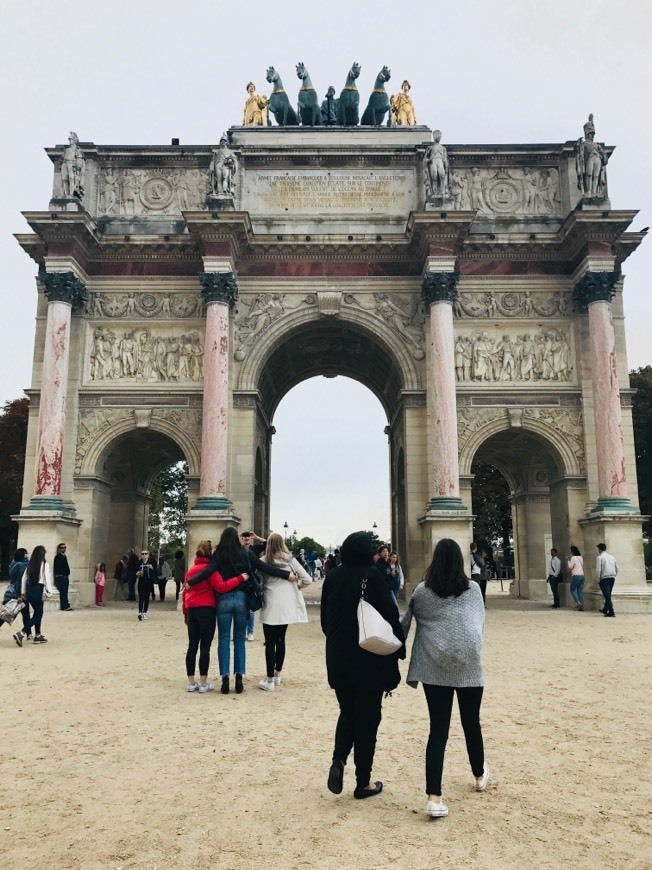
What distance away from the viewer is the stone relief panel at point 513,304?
2508cm

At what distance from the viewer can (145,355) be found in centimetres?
2492

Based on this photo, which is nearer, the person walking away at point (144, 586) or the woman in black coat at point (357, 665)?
the woman in black coat at point (357, 665)

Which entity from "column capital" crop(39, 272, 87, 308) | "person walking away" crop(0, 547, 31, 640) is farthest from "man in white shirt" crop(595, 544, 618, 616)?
"column capital" crop(39, 272, 87, 308)

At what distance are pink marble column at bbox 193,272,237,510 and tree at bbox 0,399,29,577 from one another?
24.2 metres

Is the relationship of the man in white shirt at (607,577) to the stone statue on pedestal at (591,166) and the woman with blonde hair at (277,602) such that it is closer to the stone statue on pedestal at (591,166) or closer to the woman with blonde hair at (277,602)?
the stone statue on pedestal at (591,166)

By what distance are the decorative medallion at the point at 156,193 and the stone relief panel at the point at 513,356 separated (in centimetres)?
1098

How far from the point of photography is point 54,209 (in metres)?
24.1

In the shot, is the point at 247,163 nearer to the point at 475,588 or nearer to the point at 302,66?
the point at 302,66

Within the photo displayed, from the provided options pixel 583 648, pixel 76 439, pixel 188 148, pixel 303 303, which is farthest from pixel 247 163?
pixel 583 648

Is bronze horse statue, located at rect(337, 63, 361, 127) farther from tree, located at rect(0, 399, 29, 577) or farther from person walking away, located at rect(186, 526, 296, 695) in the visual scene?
tree, located at rect(0, 399, 29, 577)

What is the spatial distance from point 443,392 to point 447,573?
18009 millimetres

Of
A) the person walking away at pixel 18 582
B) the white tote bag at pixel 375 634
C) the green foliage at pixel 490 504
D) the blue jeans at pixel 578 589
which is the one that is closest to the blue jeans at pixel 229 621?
the white tote bag at pixel 375 634

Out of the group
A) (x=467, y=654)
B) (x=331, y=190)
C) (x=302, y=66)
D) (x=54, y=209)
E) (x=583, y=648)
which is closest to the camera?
(x=467, y=654)

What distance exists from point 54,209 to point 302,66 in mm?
11124
